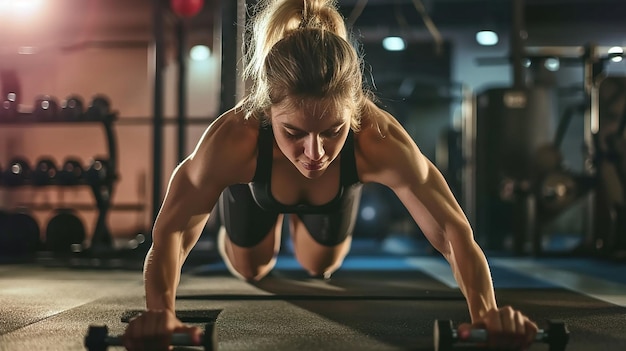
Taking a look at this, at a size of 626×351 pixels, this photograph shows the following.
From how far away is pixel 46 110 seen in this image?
3.79m

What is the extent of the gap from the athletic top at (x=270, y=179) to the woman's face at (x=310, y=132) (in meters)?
0.16

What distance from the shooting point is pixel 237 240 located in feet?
7.67

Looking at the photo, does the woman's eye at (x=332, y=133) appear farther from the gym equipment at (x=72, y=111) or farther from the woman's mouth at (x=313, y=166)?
the gym equipment at (x=72, y=111)

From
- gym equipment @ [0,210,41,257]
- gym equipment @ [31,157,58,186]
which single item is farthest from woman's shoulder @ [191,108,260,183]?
gym equipment @ [0,210,41,257]

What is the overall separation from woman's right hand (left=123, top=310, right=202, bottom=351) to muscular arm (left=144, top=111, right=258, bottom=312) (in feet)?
0.44

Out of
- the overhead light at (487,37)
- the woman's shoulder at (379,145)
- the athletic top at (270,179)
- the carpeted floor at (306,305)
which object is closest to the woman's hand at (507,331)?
the carpeted floor at (306,305)

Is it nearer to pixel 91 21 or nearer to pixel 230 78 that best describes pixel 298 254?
pixel 230 78

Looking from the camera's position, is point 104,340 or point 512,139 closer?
point 104,340

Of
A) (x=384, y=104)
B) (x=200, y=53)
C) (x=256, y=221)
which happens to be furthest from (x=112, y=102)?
(x=256, y=221)

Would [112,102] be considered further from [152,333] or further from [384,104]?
[152,333]

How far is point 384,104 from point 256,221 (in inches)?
98.4

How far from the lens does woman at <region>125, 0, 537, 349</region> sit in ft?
4.30

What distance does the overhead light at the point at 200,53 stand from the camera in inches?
240

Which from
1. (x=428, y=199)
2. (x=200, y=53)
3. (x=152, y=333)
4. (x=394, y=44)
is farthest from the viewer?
(x=200, y=53)
